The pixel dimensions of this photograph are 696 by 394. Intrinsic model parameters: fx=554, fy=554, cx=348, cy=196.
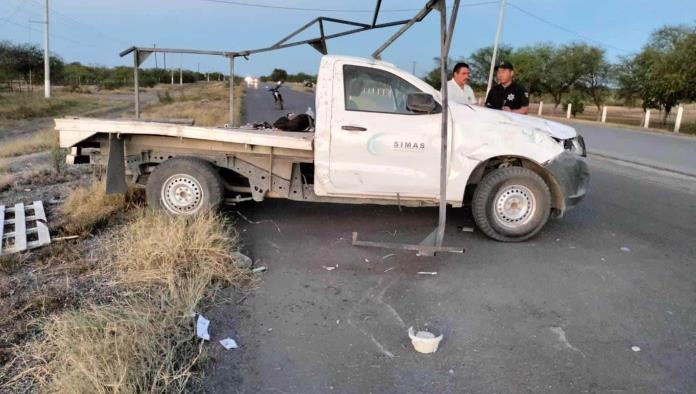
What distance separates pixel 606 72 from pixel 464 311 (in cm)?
5025

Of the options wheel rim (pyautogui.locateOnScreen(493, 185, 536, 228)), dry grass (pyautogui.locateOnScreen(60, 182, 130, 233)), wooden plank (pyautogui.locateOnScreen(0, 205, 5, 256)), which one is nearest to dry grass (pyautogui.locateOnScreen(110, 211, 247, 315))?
dry grass (pyautogui.locateOnScreen(60, 182, 130, 233))

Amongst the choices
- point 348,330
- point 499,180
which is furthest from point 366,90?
point 348,330

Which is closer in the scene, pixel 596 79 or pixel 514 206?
pixel 514 206

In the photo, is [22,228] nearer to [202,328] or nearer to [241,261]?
[241,261]

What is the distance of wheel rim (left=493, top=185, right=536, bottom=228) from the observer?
604cm

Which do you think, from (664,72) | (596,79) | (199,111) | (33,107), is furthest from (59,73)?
(664,72)

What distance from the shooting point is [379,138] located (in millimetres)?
5766

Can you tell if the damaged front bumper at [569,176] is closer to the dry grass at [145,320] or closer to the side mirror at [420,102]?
the side mirror at [420,102]

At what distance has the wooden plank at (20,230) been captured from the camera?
5.29 m

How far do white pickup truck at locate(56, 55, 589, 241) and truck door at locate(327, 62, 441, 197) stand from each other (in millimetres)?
11

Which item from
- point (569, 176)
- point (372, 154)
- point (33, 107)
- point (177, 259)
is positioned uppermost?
point (372, 154)

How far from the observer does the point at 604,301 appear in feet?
15.1

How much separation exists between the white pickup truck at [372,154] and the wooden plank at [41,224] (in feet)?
2.70

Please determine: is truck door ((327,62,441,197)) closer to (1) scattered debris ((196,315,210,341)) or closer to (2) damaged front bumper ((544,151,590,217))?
(2) damaged front bumper ((544,151,590,217))
